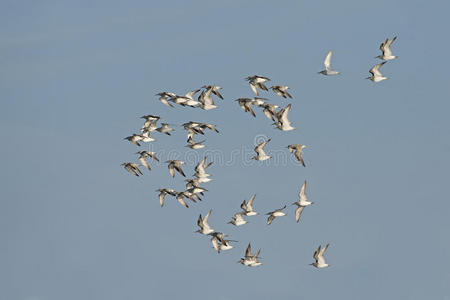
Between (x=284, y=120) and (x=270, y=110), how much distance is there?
6.18 feet

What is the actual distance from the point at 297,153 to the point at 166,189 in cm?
1309

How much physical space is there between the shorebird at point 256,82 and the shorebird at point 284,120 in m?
3.00

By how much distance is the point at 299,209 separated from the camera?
123750mm

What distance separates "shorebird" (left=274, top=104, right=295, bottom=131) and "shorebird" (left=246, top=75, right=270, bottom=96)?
3002 millimetres

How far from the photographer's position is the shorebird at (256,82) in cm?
12262

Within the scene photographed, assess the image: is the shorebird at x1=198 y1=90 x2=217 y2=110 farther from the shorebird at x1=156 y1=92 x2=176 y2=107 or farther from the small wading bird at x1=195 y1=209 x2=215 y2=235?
the small wading bird at x1=195 y1=209 x2=215 y2=235

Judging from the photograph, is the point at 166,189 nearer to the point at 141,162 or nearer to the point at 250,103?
the point at 141,162

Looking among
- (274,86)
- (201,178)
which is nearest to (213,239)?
(201,178)

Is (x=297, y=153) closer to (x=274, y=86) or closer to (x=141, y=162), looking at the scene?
(x=274, y=86)

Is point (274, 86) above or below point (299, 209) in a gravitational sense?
above

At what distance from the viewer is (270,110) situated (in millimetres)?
121625

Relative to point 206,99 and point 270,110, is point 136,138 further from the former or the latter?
point 270,110

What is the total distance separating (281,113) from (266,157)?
16.9 feet

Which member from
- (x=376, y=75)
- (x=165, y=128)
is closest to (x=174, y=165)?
(x=165, y=128)
